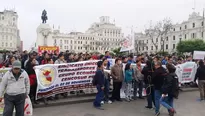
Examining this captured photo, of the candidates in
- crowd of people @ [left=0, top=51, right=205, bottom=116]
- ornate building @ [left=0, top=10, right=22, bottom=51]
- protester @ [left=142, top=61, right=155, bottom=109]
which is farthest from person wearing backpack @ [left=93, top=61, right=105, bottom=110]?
ornate building @ [left=0, top=10, right=22, bottom=51]

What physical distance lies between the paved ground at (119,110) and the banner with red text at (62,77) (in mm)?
699

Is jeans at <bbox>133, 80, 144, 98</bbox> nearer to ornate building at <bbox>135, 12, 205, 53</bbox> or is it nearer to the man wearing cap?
the man wearing cap

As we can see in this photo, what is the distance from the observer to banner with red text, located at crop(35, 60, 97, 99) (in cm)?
762

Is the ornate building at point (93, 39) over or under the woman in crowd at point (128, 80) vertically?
over

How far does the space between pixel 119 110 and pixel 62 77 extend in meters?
2.57

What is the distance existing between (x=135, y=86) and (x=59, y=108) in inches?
137

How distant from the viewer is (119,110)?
24.3 feet

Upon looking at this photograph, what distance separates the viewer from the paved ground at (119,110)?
275 inches

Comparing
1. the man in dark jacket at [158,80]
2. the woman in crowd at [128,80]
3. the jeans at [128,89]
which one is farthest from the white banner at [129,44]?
the man in dark jacket at [158,80]

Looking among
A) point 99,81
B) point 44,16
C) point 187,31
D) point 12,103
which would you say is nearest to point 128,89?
point 99,81

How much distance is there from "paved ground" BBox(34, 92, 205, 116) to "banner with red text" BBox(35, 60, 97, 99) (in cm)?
70

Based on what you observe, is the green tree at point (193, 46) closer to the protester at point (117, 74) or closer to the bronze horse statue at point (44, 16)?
the bronze horse statue at point (44, 16)

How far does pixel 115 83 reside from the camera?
8555mm

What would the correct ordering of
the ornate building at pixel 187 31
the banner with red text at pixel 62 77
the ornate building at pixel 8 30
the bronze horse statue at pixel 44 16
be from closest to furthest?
the banner with red text at pixel 62 77, the bronze horse statue at pixel 44 16, the ornate building at pixel 187 31, the ornate building at pixel 8 30
